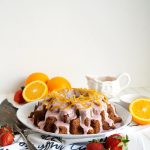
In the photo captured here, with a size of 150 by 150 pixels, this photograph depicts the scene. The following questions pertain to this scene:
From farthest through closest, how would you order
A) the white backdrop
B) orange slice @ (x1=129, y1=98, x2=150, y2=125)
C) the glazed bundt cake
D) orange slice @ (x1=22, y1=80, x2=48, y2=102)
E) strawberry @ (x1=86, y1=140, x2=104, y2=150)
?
the white backdrop → orange slice @ (x1=22, y1=80, x2=48, y2=102) → orange slice @ (x1=129, y1=98, x2=150, y2=125) → the glazed bundt cake → strawberry @ (x1=86, y1=140, x2=104, y2=150)

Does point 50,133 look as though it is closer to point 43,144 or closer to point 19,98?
point 43,144

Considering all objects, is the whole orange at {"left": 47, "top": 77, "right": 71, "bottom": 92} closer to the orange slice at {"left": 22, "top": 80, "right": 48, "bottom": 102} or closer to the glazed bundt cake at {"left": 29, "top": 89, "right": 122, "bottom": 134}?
the orange slice at {"left": 22, "top": 80, "right": 48, "bottom": 102}

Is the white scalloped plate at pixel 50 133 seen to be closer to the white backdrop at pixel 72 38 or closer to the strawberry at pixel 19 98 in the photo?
the strawberry at pixel 19 98

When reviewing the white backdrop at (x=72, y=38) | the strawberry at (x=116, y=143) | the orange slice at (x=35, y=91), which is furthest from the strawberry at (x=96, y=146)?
the white backdrop at (x=72, y=38)

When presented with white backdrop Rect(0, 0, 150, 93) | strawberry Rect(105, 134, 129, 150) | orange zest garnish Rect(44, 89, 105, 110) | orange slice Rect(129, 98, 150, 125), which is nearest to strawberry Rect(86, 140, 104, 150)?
strawberry Rect(105, 134, 129, 150)

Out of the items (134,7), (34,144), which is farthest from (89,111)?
(134,7)

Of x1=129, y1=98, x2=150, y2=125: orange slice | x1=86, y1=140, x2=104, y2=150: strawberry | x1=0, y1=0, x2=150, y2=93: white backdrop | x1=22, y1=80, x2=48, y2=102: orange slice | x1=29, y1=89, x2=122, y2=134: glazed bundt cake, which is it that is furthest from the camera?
x1=0, y1=0, x2=150, y2=93: white backdrop
